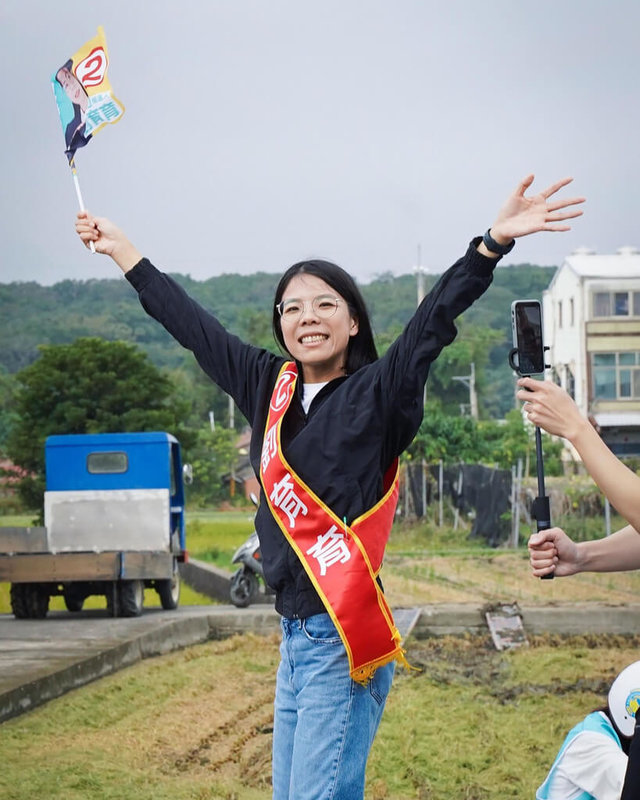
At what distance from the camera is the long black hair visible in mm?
2688

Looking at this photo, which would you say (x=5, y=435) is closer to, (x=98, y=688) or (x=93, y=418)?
(x=93, y=418)

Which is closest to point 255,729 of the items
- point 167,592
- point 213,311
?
point 167,592

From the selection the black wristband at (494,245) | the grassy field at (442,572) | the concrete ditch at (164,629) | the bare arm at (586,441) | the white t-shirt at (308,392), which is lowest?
the grassy field at (442,572)

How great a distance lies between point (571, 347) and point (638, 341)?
0.99 metres

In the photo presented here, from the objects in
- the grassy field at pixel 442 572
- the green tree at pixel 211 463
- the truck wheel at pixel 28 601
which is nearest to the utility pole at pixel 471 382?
the grassy field at pixel 442 572

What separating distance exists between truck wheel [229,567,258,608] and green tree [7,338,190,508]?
180 inches

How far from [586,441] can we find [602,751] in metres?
0.92

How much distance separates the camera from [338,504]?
8.11ft

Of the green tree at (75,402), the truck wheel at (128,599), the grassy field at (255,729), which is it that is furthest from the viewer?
the green tree at (75,402)

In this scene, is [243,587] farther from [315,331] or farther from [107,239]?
[315,331]

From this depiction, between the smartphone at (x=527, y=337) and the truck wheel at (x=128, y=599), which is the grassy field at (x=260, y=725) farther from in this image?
the smartphone at (x=527, y=337)

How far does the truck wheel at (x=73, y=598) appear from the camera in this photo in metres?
10.6

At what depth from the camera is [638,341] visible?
1872 cm

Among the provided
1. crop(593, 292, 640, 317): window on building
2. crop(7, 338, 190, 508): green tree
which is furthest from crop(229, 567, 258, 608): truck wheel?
crop(593, 292, 640, 317): window on building
